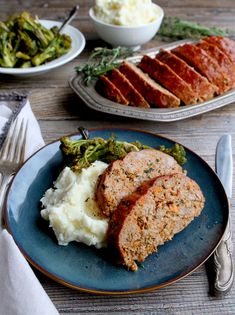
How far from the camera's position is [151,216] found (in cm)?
204

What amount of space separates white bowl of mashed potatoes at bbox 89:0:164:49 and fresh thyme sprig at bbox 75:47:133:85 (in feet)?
0.48

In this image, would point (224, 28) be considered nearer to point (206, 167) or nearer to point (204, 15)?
point (204, 15)

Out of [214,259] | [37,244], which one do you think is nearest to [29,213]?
[37,244]

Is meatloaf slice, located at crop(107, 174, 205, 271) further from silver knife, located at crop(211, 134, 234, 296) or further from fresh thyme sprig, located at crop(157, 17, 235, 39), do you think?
fresh thyme sprig, located at crop(157, 17, 235, 39)

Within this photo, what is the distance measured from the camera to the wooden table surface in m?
1.90

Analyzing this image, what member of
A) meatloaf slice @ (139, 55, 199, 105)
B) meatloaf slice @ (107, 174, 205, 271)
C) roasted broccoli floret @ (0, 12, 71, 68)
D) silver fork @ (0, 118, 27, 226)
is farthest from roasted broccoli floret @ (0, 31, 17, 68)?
meatloaf slice @ (107, 174, 205, 271)

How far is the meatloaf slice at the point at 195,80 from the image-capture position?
331cm

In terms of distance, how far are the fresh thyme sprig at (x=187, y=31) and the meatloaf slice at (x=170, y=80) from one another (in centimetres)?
112

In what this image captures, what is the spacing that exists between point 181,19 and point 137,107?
86.3 inches

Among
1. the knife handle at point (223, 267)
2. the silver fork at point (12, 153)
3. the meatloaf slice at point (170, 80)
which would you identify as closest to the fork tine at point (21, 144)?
the silver fork at point (12, 153)

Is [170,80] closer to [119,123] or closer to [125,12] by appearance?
[119,123]

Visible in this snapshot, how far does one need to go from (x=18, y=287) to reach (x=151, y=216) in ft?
2.20

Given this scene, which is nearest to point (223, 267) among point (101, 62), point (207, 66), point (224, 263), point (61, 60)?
point (224, 263)

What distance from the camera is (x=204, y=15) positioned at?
509 centimetres
